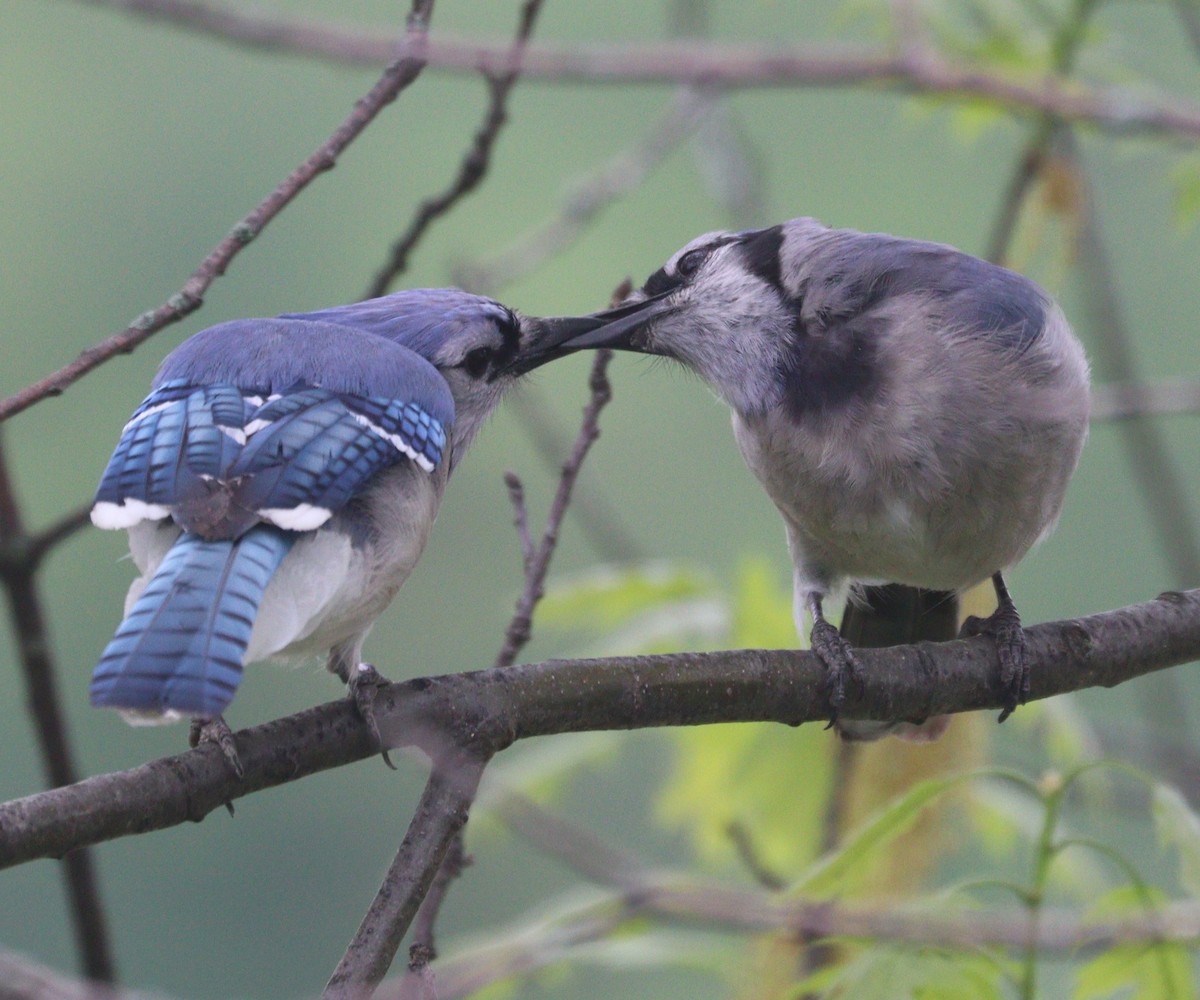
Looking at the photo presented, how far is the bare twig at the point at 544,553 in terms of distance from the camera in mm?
2207

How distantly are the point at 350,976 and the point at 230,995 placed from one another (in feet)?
22.7

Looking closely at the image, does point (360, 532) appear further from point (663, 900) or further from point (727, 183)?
point (727, 183)

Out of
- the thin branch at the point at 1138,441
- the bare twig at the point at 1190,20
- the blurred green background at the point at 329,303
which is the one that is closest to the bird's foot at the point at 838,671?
the thin branch at the point at 1138,441

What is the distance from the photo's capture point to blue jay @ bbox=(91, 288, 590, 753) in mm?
1731

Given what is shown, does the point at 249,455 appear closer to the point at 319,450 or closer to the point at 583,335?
the point at 319,450

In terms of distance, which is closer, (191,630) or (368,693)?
(191,630)

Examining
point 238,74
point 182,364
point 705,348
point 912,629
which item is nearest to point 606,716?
point 182,364

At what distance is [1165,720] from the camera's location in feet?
12.7

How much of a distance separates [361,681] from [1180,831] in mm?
1137

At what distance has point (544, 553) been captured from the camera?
87.7 inches

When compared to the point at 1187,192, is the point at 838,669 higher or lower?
lower

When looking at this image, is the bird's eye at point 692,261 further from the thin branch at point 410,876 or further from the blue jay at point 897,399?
the thin branch at point 410,876

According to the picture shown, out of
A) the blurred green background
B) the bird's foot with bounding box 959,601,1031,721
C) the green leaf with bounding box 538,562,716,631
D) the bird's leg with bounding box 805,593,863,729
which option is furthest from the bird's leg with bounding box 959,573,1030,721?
the blurred green background

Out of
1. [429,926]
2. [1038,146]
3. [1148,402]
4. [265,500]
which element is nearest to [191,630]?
[265,500]
